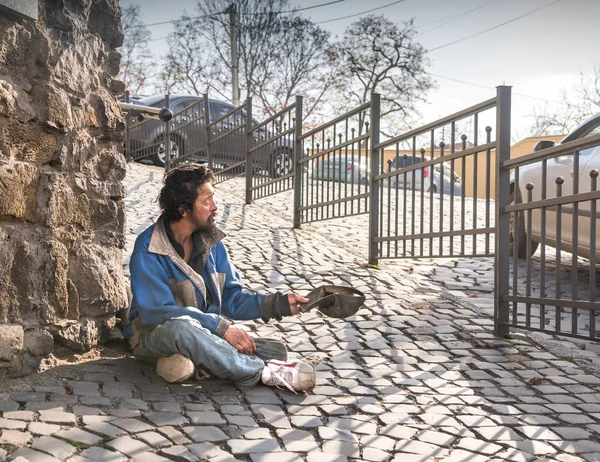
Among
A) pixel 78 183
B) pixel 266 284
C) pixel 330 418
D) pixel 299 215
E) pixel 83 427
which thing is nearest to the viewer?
pixel 83 427

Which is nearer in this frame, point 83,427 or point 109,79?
point 83,427

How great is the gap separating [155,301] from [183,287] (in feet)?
0.64

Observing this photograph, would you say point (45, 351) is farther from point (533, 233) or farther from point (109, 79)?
point (533, 233)

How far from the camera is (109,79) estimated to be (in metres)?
4.21

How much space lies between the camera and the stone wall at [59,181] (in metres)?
3.48

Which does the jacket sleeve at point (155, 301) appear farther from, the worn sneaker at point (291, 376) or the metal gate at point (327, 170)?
the metal gate at point (327, 170)

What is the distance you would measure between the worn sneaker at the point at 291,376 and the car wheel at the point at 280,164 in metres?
6.76

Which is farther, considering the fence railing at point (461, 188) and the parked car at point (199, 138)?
the parked car at point (199, 138)

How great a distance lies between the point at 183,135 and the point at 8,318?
11.1m

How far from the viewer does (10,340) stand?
343cm

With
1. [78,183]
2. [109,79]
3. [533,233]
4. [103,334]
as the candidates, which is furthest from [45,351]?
[533,233]

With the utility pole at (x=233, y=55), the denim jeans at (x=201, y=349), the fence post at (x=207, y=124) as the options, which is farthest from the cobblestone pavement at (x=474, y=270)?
the utility pole at (x=233, y=55)

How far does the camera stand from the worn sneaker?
3.71 meters

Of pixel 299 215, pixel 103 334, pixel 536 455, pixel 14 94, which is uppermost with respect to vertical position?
pixel 14 94
